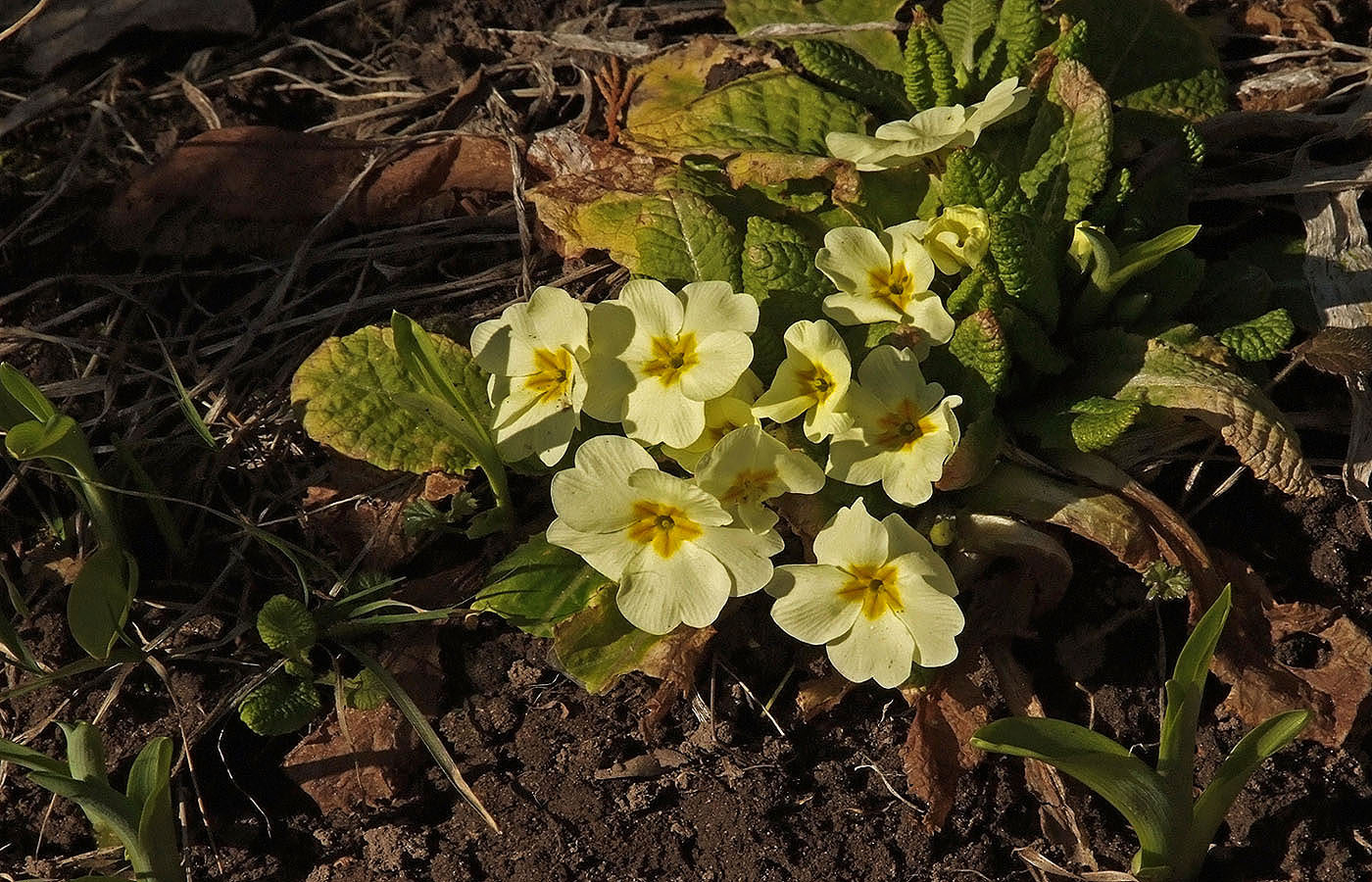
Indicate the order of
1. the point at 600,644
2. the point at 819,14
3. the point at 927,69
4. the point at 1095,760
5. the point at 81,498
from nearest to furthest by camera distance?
the point at 1095,760 → the point at 600,644 → the point at 81,498 → the point at 927,69 → the point at 819,14

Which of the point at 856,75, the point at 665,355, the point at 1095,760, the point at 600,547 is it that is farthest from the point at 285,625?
the point at 856,75

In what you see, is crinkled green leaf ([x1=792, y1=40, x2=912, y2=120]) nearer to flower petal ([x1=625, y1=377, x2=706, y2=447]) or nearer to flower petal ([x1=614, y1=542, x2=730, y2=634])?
flower petal ([x1=625, y1=377, x2=706, y2=447])

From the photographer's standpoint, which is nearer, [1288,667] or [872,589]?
[872,589]

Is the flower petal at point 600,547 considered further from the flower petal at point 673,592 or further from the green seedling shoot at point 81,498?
the green seedling shoot at point 81,498

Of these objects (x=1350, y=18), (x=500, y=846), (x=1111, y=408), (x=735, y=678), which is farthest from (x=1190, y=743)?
(x=1350, y=18)

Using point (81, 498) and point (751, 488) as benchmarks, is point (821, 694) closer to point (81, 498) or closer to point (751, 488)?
point (751, 488)

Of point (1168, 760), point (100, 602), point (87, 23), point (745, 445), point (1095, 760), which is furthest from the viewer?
point (87, 23)

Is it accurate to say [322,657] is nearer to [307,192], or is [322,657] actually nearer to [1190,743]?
[307,192]
